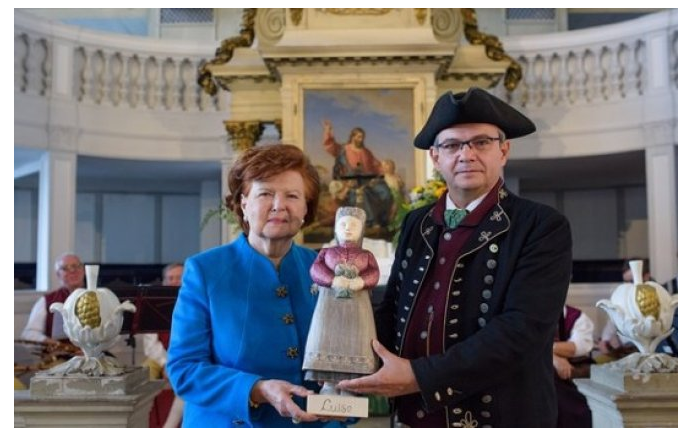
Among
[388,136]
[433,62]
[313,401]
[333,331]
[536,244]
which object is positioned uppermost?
[433,62]

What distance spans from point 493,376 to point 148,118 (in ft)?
31.2

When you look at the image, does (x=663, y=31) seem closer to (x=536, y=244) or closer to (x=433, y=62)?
(x=433, y=62)

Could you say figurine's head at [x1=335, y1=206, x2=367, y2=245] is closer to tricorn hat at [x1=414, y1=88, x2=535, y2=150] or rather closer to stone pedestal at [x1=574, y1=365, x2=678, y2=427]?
tricorn hat at [x1=414, y1=88, x2=535, y2=150]

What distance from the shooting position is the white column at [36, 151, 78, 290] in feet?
31.7

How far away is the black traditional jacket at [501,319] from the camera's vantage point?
2074 mm

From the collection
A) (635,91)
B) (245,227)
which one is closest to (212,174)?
(635,91)

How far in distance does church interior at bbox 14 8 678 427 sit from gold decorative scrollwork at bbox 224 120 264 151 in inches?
0.7

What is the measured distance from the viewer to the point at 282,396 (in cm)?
210

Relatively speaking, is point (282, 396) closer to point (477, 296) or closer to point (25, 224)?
point (477, 296)

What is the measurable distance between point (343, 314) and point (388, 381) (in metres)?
0.23

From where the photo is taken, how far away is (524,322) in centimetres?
207

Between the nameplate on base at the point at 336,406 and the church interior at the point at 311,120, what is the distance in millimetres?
1980

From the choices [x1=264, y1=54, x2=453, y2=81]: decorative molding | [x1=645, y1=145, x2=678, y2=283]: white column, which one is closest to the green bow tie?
[x1=264, y1=54, x2=453, y2=81]: decorative molding

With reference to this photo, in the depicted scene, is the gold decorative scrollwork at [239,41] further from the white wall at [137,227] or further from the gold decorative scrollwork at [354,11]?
the white wall at [137,227]
